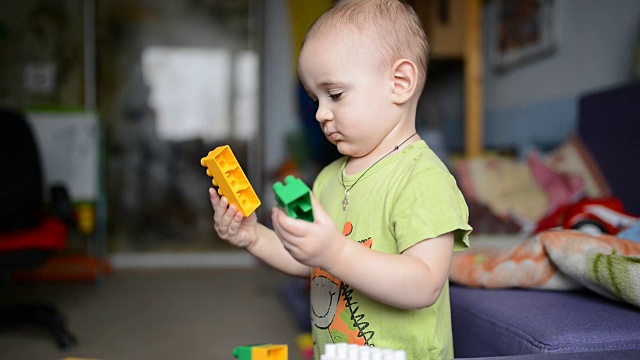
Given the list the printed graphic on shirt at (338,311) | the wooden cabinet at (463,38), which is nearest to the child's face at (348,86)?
the printed graphic on shirt at (338,311)

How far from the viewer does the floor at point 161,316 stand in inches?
81.0

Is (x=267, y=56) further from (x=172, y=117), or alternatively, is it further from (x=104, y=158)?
(x=104, y=158)

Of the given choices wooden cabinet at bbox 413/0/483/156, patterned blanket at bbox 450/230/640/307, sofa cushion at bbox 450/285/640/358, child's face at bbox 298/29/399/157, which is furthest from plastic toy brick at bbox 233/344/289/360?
wooden cabinet at bbox 413/0/483/156

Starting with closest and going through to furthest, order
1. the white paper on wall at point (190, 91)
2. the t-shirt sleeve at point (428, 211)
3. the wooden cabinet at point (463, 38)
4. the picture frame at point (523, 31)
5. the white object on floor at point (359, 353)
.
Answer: the white object on floor at point (359, 353) → the t-shirt sleeve at point (428, 211) → the picture frame at point (523, 31) → the wooden cabinet at point (463, 38) → the white paper on wall at point (190, 91)

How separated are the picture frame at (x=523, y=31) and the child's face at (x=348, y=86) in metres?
2.14

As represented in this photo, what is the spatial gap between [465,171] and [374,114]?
1.73m

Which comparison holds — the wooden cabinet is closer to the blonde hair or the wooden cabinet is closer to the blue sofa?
the blue sofa

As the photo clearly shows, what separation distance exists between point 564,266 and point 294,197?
0.71 m

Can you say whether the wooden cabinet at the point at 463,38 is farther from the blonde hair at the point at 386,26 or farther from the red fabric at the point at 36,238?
the blonde hair at the point at 386,26

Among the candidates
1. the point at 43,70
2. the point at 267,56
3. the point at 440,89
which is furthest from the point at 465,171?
the point at 43,70

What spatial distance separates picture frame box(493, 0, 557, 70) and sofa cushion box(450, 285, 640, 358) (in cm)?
185

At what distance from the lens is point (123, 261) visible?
388 centimetres

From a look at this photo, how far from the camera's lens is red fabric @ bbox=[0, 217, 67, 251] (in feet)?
6.62

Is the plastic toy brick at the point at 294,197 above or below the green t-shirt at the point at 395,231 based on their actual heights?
above
